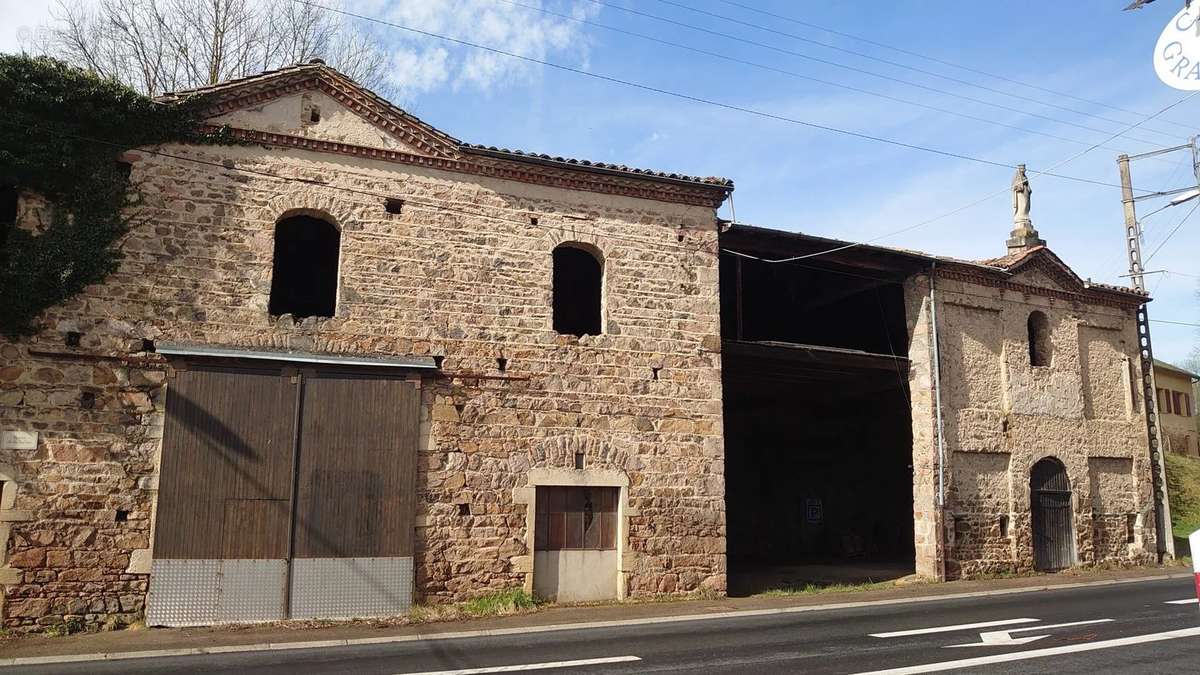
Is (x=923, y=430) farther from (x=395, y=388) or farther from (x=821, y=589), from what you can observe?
(x=395, y=388)

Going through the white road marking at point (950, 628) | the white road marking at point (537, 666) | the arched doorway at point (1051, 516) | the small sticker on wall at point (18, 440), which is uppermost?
the small sticker on wall at point (18, 440)

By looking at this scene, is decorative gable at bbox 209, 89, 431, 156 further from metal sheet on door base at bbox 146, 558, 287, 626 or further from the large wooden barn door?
metal sheet on door base at bbox 146, 558, 287, 626

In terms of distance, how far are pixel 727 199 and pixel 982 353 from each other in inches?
263

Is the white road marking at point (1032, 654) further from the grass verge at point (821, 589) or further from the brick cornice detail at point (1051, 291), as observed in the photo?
the brick cornice detail at point (1051, 291)

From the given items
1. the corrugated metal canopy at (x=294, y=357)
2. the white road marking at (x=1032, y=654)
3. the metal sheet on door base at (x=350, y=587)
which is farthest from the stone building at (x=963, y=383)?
the white road marking at (x=1032, y=654)

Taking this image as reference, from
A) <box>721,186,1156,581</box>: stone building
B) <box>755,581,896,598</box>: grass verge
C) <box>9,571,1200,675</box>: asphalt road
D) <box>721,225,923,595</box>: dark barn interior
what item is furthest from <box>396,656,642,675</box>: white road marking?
<box>721,186,1156,581</box>: stone building

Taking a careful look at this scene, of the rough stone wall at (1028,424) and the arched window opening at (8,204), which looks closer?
the arched window opening at (8,204)

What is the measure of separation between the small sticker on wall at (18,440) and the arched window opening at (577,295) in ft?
26.6

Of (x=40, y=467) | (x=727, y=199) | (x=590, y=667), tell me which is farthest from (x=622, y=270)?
(x=40, y=467)

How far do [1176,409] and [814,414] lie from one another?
72.3ft

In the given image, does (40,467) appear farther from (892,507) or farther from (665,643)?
(892,507)

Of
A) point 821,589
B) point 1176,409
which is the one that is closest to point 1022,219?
point 821,589

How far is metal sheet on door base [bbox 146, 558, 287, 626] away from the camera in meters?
10.5

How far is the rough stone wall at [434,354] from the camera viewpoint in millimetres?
10430
